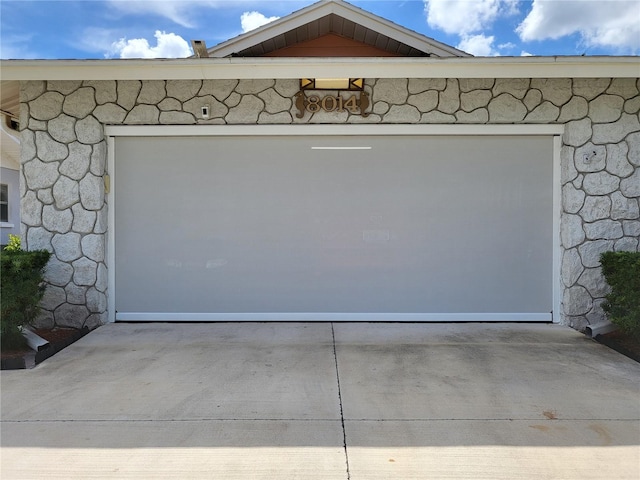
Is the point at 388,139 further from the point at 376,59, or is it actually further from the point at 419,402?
the point at 419,402

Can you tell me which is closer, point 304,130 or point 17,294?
point 17,294

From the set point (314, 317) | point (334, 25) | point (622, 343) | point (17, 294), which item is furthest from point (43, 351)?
point (622, 343)

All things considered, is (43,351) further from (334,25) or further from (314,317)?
(334,25)

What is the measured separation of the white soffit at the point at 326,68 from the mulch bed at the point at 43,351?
3178 mm

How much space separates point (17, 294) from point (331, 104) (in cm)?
439

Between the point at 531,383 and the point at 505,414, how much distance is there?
2.56ft

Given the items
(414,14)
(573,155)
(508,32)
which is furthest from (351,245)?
(508,32)

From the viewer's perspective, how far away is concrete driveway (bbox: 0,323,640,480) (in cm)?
267

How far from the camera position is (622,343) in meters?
5.07

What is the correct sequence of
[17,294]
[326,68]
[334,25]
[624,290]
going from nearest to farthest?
1. [17,294]
2. [624,290]
3. [326,68]
4. [334,25]

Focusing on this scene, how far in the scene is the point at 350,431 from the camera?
10.0 feet

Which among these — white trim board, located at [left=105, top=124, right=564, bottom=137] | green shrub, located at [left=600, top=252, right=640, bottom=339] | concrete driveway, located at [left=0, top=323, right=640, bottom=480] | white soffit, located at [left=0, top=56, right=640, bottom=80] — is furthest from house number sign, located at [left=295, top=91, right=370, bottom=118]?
green shrub, located at [left=600, top=252, right=640, bottom=339]

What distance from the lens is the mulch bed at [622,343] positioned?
472 centimetres

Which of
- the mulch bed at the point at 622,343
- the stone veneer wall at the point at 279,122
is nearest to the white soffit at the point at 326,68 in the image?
the stone veneer wall at the point at 279,122
